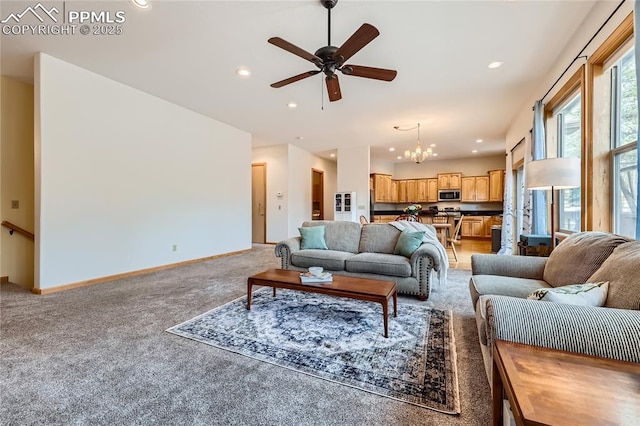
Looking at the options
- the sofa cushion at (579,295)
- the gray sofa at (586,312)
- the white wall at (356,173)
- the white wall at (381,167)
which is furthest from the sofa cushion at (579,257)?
the white wall at (381,167)

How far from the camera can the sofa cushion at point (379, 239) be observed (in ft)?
12.1

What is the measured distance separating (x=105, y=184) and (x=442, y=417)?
4563mm

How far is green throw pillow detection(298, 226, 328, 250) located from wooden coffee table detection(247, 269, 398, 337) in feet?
3.55

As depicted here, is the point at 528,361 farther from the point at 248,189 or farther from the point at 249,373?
the point at 248,189

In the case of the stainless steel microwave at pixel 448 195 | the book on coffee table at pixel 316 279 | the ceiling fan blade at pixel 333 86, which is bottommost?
the book on coffee table at pixel 316 279

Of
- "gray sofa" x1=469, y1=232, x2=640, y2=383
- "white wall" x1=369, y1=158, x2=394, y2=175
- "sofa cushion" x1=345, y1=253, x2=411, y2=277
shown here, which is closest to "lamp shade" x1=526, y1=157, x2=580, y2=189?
"gray sofa" x1=469, y1=232, x2=640, y2=383

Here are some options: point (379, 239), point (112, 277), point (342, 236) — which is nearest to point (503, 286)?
point (379, 239)

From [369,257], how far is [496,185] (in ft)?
24.9

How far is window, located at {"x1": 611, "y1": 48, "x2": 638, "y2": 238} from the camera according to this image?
2.22 m

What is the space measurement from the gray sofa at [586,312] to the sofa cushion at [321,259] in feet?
5.64

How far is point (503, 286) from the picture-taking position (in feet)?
6.50

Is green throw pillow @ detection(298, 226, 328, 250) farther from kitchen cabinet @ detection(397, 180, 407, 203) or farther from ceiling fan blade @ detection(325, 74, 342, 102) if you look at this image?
kitchen cabinet @ detection(397, 180, 407, 203)

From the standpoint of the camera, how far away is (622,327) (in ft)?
3.24

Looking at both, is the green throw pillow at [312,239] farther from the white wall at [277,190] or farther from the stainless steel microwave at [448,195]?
the stainless steel microwave at [448,195]
